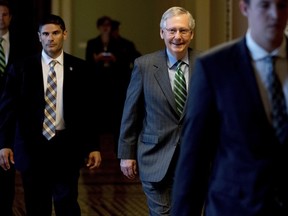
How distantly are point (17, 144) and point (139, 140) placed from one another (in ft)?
3.19

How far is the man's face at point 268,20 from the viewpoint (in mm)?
2809

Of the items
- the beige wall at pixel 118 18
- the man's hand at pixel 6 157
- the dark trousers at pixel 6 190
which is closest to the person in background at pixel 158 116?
the man's hand at pixel 6 157

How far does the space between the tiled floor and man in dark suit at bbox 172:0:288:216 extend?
3.95 m

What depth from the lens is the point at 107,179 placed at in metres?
8.70

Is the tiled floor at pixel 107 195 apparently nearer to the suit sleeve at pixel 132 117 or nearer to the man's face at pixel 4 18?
the man's face at pixel 4 18

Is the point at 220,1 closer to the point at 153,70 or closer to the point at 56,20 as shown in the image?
the point at 56,20

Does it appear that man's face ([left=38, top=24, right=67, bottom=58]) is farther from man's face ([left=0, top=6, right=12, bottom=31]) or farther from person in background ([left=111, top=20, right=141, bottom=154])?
person in background ([left=111, top=20, right=141, bottom=154])

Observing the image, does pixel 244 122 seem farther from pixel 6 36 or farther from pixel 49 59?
pixel 6 36

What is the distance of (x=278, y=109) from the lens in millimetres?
2820

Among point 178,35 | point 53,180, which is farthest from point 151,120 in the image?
point 53,180

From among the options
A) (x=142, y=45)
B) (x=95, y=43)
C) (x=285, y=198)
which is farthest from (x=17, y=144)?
(x=142, y=45)

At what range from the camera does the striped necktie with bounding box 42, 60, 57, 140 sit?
539 centimetres

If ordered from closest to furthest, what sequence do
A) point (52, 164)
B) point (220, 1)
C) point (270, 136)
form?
point (270, 136)
point (52, 164)
point (220, 1)

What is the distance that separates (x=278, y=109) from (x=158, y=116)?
6.50ft
